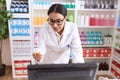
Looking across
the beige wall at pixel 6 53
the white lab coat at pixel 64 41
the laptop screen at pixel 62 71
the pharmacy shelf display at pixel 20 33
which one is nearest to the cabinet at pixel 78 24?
the pharmacy shelf display at pixel 20 33

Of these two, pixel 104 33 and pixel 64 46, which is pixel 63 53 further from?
pixel 104 33

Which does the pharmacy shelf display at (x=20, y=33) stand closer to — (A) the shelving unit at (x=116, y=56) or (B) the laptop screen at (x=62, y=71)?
(A) the shelving unit at (x=116, y=56)

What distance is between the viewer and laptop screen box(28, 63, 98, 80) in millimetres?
667

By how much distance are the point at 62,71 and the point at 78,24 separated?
2.40m

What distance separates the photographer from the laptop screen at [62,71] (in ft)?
2.19

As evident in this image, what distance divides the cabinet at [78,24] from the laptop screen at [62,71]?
86.0 inches

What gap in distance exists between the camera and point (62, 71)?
0.69 meters

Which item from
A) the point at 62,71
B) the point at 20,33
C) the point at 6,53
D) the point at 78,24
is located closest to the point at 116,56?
the point at 78,24

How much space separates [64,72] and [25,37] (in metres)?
2.24

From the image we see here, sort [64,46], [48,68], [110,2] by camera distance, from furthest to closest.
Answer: [110,2], [64,46], [48,68]

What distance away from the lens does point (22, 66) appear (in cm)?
299

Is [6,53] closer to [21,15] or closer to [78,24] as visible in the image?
[21,15]

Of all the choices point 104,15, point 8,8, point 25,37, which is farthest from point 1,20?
point 104,15

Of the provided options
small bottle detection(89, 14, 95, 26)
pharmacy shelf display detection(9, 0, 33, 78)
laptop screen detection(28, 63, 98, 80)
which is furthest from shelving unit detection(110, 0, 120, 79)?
laptop screen detection(28, 63, 98, 80)
